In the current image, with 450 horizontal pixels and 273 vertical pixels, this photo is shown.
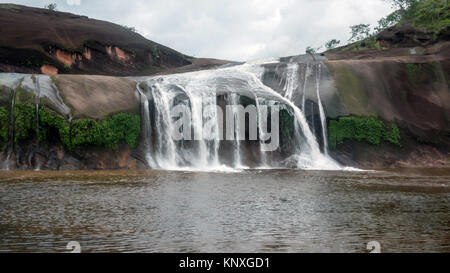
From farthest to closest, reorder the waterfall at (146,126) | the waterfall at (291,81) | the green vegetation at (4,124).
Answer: the waterfall at (291,81)
the waterfall at (146,126)
the green vegetation at (4,124)

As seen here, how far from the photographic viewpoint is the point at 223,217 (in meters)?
7.70

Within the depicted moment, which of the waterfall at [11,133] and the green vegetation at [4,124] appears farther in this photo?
the green vegetation at [4,124]

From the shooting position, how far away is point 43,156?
19.0 m

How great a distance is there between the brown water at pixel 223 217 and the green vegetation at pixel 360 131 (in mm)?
10298

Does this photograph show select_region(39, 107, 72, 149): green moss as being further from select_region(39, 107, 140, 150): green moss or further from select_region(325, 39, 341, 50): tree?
select_region(325, 39, 341, 50): tree

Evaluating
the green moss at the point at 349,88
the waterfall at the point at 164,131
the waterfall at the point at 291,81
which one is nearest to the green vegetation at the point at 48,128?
the waterfall at the point at 164,131

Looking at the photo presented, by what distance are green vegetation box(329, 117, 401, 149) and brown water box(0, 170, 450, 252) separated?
10298mm

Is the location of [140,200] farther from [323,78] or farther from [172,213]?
[323,78]

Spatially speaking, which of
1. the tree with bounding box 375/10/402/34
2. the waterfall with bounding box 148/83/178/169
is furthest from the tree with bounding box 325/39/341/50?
the waterfall with bounding box 148/83/178/169

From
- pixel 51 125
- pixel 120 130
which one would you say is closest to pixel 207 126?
pixel 120 130

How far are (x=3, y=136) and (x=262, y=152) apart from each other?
13.0 meters

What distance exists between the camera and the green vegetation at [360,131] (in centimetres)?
2316

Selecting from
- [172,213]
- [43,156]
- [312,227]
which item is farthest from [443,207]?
[43,156]

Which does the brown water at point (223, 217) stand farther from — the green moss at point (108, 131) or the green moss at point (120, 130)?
the green moss at point (120, 130)
